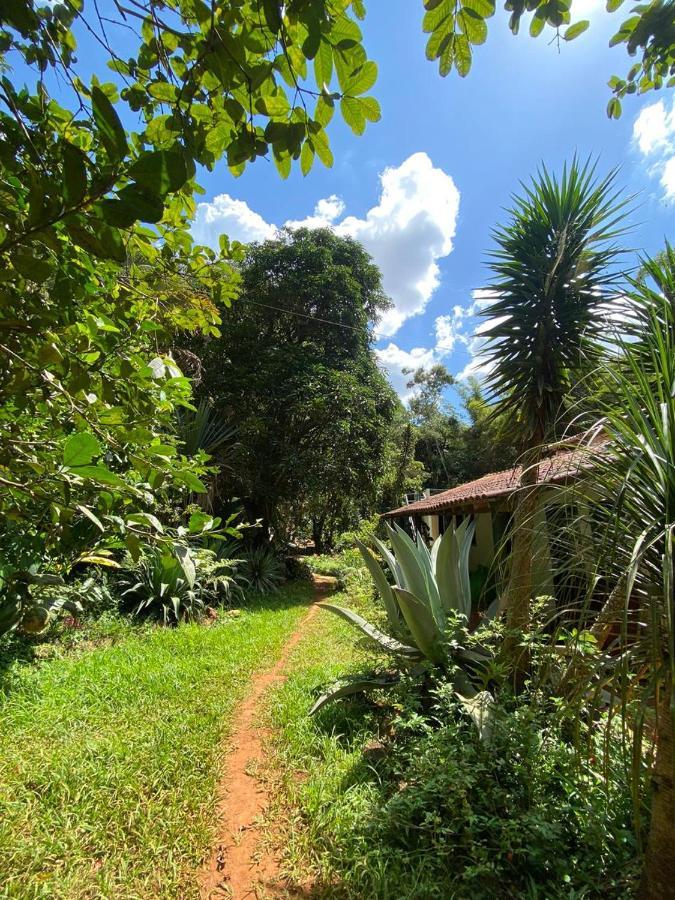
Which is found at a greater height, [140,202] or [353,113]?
[353,113]

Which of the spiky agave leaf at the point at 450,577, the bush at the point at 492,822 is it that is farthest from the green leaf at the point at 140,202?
the spiky agave leaf at the point at 450,577

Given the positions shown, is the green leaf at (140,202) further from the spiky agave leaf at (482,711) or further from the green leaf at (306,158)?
the spiky agave leaf at (482,711)

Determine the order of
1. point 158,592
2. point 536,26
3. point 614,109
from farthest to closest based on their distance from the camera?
point 158,592 → point 614,109 → point 536,26

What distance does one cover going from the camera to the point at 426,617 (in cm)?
325

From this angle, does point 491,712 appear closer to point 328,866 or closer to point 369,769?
point 369,769

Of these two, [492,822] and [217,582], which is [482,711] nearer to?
[492,822]

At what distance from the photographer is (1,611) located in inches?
155

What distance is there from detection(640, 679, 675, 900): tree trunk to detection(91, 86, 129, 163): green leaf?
220 cm

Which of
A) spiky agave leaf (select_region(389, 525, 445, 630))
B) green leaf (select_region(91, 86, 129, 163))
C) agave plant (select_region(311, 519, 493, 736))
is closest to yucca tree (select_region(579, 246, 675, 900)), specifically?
agave plant (select_region(311, 519, 493, 736))

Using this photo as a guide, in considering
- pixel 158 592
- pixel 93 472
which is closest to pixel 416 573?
pixel 93 472

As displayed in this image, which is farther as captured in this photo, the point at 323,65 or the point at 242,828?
the point at 242,828

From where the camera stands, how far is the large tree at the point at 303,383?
1149 centimetres

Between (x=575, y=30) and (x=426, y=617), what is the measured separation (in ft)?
11.1

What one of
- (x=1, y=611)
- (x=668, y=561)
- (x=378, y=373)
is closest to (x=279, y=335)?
(x=378, y=373)
